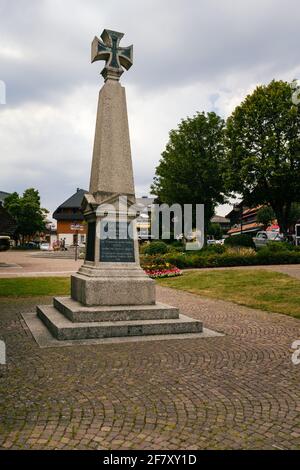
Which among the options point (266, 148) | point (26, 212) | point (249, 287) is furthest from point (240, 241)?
point (26, 212)

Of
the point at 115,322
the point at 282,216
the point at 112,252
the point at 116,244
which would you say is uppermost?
the point at 282,216

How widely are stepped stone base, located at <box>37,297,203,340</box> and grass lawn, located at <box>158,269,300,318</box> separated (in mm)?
3819

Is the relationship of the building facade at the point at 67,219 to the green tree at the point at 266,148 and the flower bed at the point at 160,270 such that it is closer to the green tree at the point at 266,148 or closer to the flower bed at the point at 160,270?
the green tree at the point at 266,148

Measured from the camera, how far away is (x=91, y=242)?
9.47 m

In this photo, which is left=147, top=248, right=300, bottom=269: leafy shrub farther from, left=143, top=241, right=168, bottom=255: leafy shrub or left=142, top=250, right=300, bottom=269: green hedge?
left=143, top=241, right=168, bottom=255: leafy shrub

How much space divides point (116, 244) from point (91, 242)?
0.70 m

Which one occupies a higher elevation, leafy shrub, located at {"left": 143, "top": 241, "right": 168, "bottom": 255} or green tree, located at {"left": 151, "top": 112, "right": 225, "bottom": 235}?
green tree, located at {"left": 151, "top": 112, "right": 225, "bottom": 235}

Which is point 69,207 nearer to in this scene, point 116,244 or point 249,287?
point 249,287

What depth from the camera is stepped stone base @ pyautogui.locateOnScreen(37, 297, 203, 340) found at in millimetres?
7398

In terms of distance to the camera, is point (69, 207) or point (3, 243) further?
point (69, 207)

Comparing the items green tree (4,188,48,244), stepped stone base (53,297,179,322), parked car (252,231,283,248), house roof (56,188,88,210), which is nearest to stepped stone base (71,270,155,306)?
stepped stone base (53,297,179,322)

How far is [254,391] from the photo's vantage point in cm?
486

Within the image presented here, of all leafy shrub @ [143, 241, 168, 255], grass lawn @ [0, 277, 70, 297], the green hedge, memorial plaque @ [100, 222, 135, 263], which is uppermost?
memorial plaque @ [100, 222, 135, 263]

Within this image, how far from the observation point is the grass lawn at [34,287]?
46.3ft
